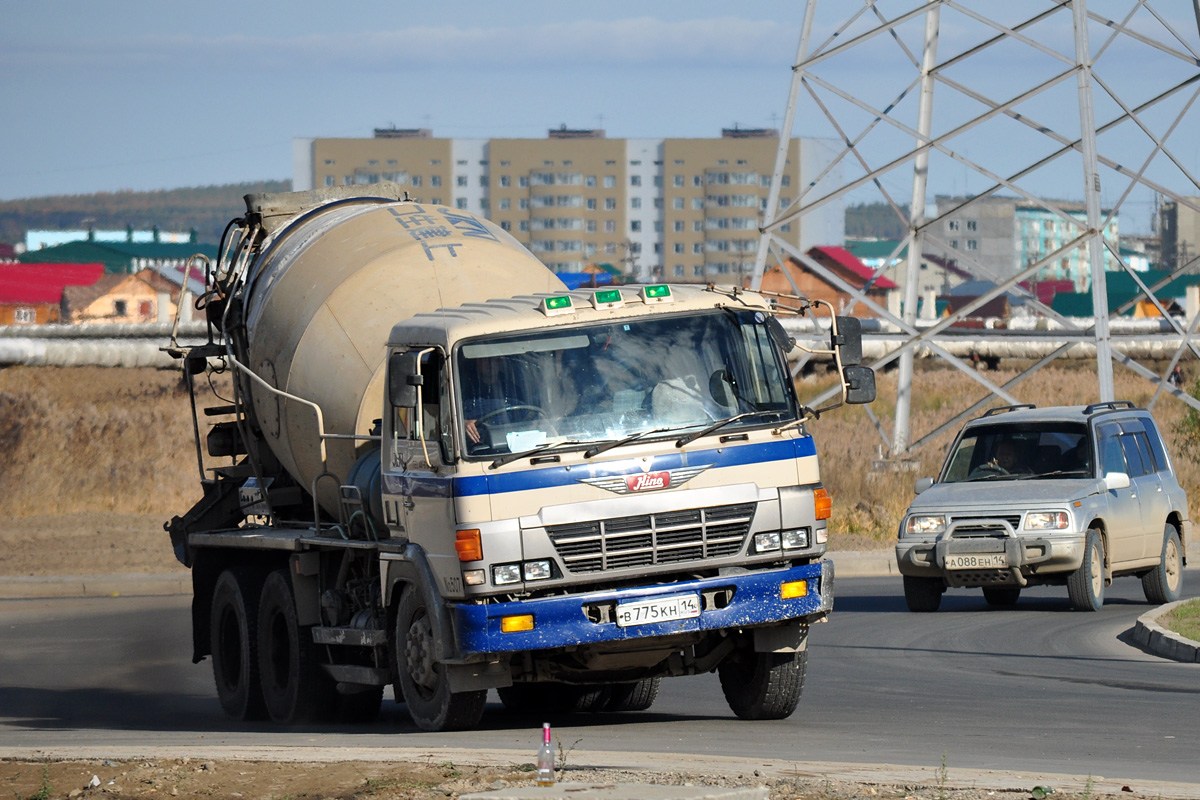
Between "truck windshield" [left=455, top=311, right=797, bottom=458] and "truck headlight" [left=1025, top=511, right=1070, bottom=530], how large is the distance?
703 centimetres

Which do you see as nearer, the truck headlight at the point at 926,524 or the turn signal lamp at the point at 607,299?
the turn signal lamp at the point at 607,299

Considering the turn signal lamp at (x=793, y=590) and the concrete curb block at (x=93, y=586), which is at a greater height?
A: the turn signal lamp at (x=793, y=590)

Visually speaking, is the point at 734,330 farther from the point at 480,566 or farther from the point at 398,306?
the point at 398,306

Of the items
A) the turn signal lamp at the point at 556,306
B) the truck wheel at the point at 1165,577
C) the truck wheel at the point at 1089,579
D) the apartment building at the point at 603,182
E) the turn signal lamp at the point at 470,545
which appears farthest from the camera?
the apartment building at the point at 603,182

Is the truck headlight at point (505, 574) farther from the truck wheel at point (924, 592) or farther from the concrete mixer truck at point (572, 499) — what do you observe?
the truck wheel at point (924, 592)

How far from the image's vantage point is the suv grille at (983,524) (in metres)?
16.4

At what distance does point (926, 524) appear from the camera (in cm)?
1672

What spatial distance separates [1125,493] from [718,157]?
17381cm

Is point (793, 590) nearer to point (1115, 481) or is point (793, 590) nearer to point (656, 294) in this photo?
point (656, 294)

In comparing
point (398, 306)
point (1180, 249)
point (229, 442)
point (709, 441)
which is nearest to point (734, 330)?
point (709, 441)

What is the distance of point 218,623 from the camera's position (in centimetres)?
1371

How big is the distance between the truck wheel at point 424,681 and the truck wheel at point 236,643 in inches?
111

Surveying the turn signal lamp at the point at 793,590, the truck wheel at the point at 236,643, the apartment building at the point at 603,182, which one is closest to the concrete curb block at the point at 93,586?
the truck wheel at the point at 236,643

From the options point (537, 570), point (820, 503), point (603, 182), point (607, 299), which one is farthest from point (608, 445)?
point (603, 182)
